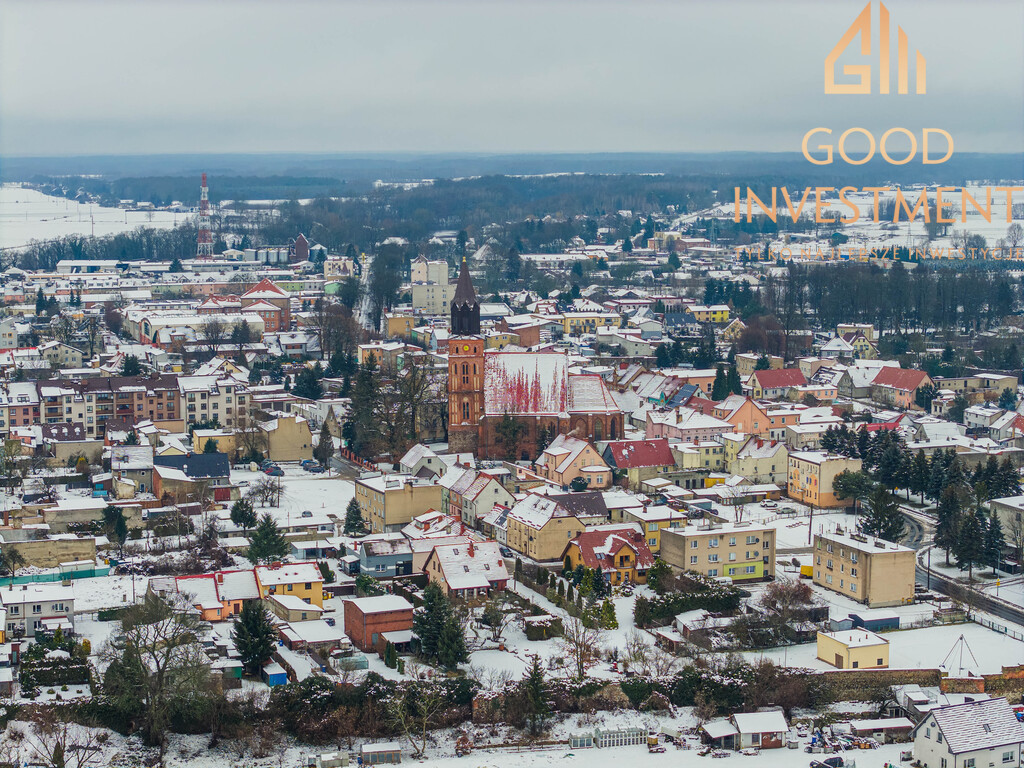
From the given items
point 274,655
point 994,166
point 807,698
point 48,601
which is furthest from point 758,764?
point 994,166

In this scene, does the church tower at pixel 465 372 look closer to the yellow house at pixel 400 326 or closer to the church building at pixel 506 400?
the church building at pixel 506 400

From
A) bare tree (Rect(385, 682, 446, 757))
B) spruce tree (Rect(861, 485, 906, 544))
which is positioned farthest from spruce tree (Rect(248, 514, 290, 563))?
spruce tree (Rect(861, 485, 906, 544))

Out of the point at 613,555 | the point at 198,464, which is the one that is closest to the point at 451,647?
the point at 613,555

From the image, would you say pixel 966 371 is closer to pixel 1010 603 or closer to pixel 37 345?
pixel 1010 603

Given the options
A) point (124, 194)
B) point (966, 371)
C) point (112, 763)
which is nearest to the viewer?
point (112, 763)

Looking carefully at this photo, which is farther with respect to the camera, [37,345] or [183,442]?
[37,345]

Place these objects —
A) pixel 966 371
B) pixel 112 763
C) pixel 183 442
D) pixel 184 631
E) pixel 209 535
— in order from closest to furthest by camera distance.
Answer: pixel 112 763 < pixel 184 631 < pixel 209 535 < pixel 183 442 < pixel 966 371

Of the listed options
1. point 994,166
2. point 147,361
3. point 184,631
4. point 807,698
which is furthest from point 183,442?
point 994,166
